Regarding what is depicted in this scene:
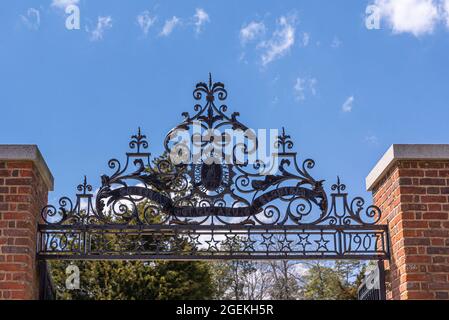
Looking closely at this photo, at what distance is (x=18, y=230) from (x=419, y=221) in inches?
142

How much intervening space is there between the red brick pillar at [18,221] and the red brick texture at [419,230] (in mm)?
3332

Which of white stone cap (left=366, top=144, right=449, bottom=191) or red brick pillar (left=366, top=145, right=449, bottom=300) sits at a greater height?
white stone cap (left=366, top=144, right=449, bottom=191)

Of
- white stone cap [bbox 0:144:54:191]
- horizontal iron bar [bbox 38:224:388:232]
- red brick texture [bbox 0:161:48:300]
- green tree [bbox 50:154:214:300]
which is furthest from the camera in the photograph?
green tree [bbox 50:154:214:300]

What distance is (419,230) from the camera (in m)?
6.05

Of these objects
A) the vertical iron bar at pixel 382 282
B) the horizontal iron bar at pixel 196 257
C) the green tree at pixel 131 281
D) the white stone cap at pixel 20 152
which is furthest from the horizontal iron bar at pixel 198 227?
the green tree at pixel 131 281

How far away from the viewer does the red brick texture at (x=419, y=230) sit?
5.93m

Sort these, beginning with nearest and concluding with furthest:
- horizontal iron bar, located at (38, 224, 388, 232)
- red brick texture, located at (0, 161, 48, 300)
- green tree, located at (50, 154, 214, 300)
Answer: red brick texture, located at (0, 161, 48, 300) → horizontal iron bar, located at (38, 224, 388, 232) → green tree, located at (50, 154, 214, 300)

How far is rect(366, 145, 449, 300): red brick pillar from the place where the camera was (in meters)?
5.93

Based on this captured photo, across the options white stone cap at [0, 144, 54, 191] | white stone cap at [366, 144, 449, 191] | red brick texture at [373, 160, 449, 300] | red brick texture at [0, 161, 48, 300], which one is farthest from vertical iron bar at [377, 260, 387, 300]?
white stone cap at [0, 144, 54, 191]

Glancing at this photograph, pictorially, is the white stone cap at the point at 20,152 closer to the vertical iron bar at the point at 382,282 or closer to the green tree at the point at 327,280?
the vertical iron bar at the point at 382,282

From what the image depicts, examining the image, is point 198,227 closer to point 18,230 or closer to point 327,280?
point 18,230

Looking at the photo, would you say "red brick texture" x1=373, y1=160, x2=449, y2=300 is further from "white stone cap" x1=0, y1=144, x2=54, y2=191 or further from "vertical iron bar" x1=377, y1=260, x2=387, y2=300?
"white stone cap" x1=0, y1=144, x2=54, y2=191

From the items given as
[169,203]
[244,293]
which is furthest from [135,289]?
[169,203]
